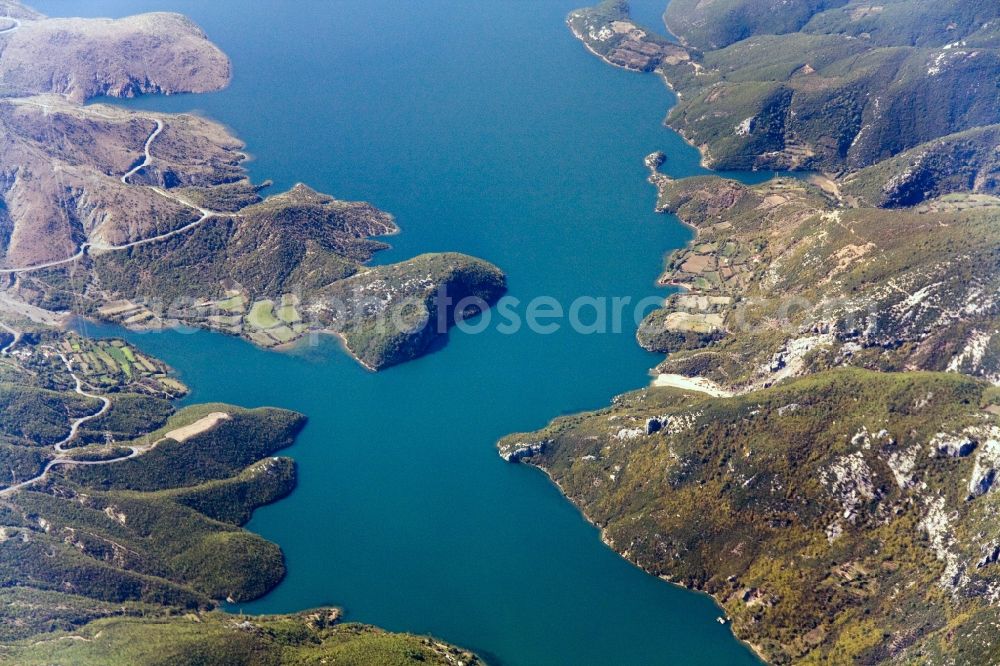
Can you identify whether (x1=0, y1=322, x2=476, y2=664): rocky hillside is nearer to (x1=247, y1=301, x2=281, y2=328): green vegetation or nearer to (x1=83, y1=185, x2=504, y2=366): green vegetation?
(x1=83, y1=185, x2=504, y2=366): green vegetation

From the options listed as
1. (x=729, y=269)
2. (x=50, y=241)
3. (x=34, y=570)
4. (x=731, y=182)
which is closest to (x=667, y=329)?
(x=729, y=269)

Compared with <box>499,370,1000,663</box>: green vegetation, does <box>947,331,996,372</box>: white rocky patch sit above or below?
above

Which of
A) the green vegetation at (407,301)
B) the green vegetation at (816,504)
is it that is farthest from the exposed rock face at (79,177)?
the green vegetation at (816,504)

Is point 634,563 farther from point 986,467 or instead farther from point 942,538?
point 986,467

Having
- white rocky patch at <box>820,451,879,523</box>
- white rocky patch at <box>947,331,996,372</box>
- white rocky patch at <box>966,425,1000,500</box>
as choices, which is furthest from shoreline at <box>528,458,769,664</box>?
white rocky patch at <box>947,331,996,372</box>

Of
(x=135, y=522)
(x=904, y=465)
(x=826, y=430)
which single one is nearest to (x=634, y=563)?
(x=826, y=430)

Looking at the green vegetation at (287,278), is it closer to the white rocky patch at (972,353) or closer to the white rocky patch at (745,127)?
the white rocky patch at (972,353)
